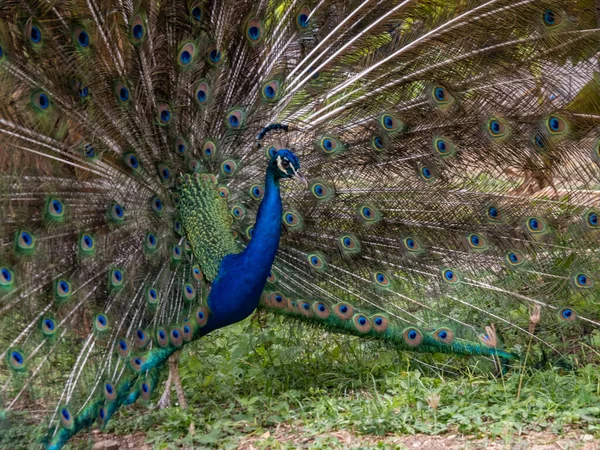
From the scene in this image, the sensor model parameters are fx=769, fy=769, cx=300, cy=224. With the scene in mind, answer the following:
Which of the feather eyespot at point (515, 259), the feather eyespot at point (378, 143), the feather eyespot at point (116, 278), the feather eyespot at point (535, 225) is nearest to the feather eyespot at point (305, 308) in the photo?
the feather eyespot at point (378, 143)

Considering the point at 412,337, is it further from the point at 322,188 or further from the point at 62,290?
the point at 62,290

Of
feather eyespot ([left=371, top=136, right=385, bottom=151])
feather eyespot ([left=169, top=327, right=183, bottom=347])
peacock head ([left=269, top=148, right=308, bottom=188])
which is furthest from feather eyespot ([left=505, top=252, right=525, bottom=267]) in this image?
feather eyespot ([left=169, top=327, right=183, bottom=347])

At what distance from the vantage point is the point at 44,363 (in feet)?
11.7

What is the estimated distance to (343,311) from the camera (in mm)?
4582

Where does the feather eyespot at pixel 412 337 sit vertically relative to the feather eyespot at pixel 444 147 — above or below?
below

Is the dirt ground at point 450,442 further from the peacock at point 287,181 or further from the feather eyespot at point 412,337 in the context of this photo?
the feather eyespot at point 412,337

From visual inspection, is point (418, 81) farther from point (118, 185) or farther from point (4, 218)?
point (4, 218)

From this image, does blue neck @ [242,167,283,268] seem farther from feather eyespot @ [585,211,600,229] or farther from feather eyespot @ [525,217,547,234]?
feather eyespot @ [585,211,600,229]

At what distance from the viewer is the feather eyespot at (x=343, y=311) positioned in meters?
4.58

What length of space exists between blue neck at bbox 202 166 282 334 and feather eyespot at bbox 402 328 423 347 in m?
0.97

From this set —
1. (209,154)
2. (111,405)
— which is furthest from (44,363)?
(209,154)

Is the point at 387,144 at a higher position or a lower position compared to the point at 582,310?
higher

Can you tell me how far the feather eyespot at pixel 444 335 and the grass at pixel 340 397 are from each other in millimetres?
201

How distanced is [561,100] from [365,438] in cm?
212
